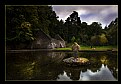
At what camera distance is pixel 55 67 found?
360cm

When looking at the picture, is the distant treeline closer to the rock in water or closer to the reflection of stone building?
the reflection of stone building

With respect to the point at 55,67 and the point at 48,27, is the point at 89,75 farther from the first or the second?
the point at 48,27

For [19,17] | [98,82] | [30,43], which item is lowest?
[98,82]

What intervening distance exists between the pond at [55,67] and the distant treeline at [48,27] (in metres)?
0.18

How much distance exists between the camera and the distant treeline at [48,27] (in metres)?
3.58

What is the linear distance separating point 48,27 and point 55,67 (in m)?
0.55

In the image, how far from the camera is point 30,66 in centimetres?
357

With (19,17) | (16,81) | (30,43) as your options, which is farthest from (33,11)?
(16,81)

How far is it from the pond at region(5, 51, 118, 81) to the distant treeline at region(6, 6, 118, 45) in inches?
7.2

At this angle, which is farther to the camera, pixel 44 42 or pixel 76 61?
pixel 44 42

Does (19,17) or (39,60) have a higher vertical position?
(19,17)

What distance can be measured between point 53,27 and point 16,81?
87cm

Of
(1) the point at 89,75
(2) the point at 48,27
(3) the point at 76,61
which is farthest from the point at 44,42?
(1) the point at 89,75

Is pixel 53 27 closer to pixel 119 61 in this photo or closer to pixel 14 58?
pixel 14 58
